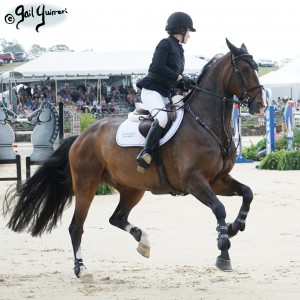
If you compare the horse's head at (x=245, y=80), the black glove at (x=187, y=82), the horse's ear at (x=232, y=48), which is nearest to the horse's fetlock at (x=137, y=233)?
the black glove at (x=187, y=82)

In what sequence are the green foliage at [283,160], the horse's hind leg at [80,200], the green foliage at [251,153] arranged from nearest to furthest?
the horse's hind leg at [80,200], the green foliage at [283,160], the green foliage at [251,153]

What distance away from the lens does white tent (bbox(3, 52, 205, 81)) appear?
1422 inches

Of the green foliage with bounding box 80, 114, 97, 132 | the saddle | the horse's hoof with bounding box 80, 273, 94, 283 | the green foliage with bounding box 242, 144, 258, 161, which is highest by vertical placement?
the saddle

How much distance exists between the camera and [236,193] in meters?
8.43

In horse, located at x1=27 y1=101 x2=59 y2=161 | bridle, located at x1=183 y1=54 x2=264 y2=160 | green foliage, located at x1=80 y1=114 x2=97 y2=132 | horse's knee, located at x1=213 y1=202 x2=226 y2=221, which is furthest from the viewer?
green foliage, located at x1=80 y1=114 x2=97 y2=132

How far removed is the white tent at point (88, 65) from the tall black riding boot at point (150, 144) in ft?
87.4

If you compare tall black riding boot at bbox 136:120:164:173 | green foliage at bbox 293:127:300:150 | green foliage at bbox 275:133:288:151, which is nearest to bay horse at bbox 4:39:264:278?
tall black riding boot at bbox 136:120:164:173

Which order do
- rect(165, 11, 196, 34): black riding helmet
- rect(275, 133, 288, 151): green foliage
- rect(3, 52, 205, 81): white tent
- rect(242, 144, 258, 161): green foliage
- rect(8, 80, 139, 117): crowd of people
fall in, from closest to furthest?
1. rect(165, 11, 196, 34): black riding helmet
2. rect(275, 133, 288, 151): green foliage
3. rect(242, 144, 258, 161): green foliage
4. rect(3, 52, 205, 81): white tent
5. rect(8, 80, 139, 117): crowd of people

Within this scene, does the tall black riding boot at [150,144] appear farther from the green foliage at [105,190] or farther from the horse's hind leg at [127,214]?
the green foliage at [105,190]

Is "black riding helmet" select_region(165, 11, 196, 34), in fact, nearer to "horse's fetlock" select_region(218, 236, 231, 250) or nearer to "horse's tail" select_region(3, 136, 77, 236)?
"horse's tail" select_region(3, 136, 77, 236)

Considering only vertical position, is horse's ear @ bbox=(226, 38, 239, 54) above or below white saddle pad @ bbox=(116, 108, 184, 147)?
above

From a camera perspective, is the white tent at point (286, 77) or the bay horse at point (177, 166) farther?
the white tent at point (286, 77)

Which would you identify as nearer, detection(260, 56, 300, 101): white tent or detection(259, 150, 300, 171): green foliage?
detection(259, 150, 300, 171): green foliage

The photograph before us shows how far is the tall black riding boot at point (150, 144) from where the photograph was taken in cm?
854
